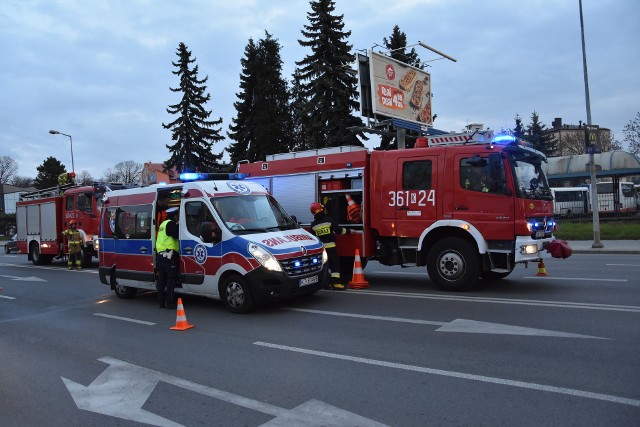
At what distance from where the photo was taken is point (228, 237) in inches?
325

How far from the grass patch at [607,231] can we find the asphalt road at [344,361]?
45.4 feet

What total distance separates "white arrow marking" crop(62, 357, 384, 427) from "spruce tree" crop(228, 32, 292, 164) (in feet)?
117

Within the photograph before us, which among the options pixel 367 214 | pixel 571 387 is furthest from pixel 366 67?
pixel 571 387

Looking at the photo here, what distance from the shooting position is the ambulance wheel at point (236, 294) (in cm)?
805

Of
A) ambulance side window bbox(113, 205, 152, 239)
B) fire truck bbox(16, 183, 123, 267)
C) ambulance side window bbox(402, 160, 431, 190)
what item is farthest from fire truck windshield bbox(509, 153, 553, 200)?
fire truck bbox(16, 183, 123, 267)

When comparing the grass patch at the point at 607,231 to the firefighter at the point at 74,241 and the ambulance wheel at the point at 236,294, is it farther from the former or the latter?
the firefighter at the point at 74,241

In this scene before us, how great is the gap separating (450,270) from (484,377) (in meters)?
4.75

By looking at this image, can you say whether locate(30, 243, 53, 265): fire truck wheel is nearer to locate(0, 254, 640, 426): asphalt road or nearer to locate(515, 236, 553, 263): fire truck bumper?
locate(0, 254, 640, 426): asphalt road

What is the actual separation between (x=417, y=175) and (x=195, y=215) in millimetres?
4432

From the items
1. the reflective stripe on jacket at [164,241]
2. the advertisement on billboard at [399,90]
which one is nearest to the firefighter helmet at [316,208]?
the reflective stripe on jacket at [164,241]

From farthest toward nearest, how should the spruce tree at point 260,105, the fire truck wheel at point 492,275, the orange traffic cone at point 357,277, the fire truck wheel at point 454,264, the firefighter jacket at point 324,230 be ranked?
the spruce tree at point 260,105, the fire truck wheel at point 492,275, the orange traffic cone at point 357,277, the firefighter jacket at point 324,230, the fire truck wheel at point 454,264

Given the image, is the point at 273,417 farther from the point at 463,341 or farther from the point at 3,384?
the point at 3,384

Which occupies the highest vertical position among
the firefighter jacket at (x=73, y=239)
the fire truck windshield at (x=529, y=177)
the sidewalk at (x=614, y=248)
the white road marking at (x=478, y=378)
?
the fire truck windshield at (x=529, y=177)

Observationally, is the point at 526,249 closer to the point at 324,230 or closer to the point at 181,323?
the point at 324,230
